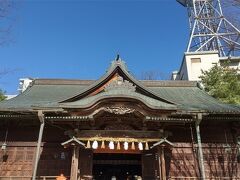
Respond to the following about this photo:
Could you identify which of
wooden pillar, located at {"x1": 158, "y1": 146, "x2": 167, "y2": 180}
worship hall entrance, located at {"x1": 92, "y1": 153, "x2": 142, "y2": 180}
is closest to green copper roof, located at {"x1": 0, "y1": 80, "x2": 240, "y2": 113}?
wooden pillar, located at {"x1": 158, "y1": 146, "x2": 167, "y2": 180}

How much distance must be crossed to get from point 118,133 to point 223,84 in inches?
528

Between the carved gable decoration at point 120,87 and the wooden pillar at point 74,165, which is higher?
the carved gable decoration at point 120,87

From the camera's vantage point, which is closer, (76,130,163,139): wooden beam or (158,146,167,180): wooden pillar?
(158,146,167,180): wooden pillar

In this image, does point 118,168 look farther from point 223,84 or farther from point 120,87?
point 223,84

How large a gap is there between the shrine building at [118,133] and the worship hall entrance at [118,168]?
836mm

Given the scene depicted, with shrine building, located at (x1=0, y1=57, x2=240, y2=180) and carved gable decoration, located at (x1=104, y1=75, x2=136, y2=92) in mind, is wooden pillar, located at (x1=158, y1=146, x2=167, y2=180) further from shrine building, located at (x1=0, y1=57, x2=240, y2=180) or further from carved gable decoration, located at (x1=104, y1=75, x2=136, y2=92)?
carved gable decoration, located at (x1=104, y1=75, x2=136, y2=92)

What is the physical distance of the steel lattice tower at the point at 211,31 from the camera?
37.9 meters

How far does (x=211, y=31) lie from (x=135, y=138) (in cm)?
3075

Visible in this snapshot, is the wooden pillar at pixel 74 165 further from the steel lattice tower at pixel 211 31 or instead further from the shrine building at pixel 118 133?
the steel lattice tower at pixel 211 31

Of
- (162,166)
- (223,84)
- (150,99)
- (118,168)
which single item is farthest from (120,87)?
(223,84)

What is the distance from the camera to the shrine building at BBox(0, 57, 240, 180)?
12289mm

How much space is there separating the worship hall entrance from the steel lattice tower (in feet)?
78.0

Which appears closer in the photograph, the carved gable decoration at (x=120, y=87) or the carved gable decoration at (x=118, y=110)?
the carved gable decoration at (x=118, y=110)

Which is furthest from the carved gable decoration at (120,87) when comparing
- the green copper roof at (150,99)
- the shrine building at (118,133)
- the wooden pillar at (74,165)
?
the wooden pillar at (74,165)
